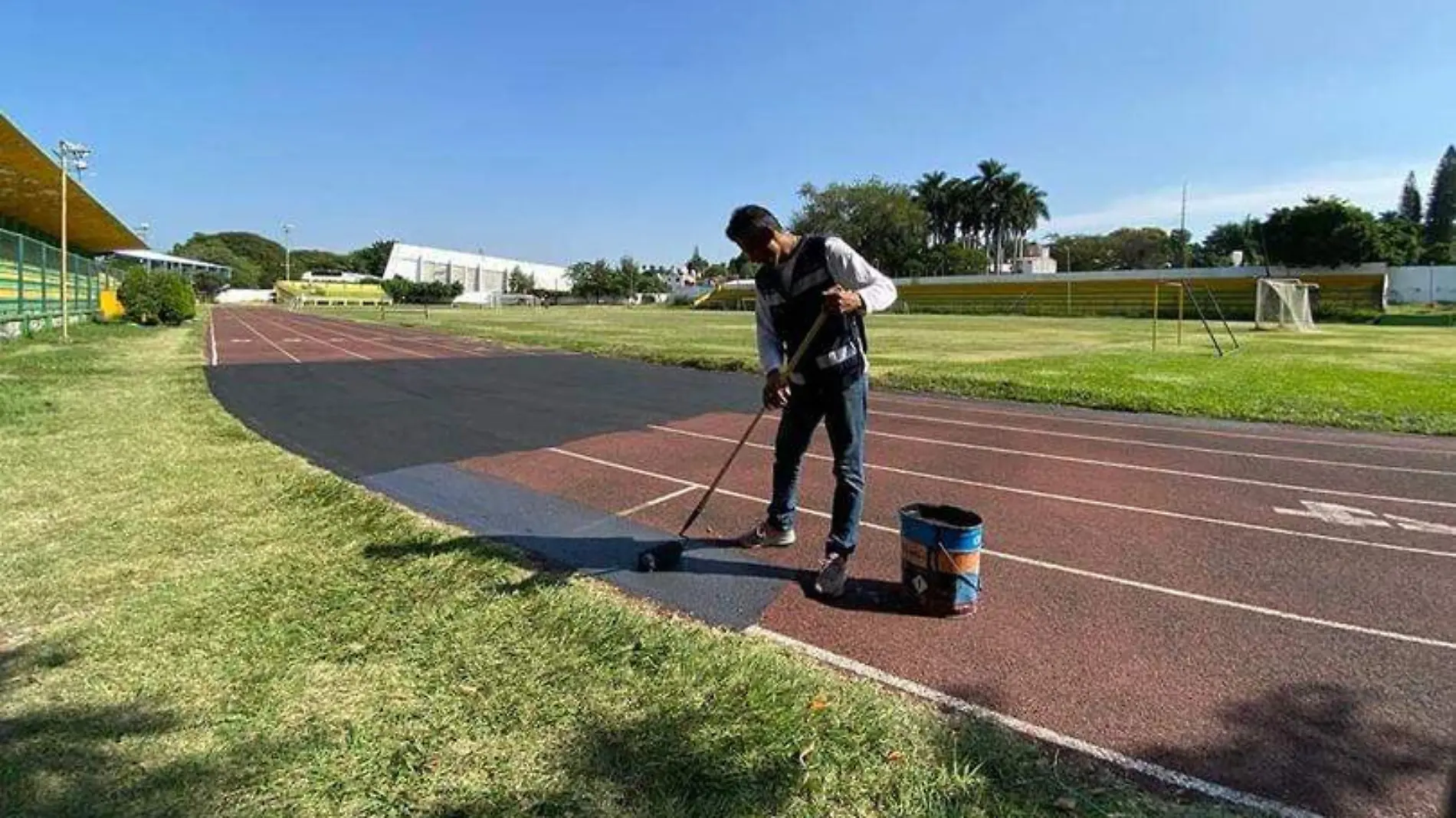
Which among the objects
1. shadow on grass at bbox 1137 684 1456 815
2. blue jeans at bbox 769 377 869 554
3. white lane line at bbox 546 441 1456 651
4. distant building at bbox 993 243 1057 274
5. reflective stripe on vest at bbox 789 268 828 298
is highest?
distant building at bbox 993 243 1057 274

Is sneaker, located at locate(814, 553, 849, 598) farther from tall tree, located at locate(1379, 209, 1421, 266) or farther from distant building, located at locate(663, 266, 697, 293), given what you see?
distant building, located at locate(663, 266, 697, 293)

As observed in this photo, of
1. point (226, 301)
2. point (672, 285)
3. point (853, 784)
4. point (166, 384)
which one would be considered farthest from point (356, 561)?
point (672, 285)

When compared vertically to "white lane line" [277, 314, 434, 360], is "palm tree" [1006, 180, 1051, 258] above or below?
above

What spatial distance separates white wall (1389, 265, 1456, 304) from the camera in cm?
5659

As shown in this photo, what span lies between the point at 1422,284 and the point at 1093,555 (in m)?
72.6

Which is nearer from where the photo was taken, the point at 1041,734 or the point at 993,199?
the point at 1041,734

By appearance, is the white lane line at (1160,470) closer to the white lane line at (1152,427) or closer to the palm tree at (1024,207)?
the white lane line at (1152,427)

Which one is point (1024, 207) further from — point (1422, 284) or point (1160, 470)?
point (1160, 470)

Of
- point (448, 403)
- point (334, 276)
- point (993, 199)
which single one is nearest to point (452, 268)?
point (334, 276)

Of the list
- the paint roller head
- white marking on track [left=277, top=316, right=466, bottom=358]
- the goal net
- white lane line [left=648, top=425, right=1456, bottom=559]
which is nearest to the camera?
the paint roller head

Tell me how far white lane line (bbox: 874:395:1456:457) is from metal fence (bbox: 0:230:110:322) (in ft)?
73.6

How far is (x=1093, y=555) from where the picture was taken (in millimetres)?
4949

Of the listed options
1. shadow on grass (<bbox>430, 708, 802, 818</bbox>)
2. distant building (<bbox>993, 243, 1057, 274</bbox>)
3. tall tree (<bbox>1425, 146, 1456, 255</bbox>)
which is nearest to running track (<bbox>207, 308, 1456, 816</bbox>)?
shadow on grass (<bbox>430, 708, 802, 818</bbox>)

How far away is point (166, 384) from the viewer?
12.6m
